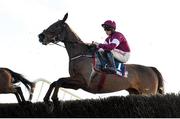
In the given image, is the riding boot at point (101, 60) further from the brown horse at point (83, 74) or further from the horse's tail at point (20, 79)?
the horse's tail at point (20, 79)

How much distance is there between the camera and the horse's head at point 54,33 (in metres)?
15.2

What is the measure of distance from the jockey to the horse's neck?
490 mm

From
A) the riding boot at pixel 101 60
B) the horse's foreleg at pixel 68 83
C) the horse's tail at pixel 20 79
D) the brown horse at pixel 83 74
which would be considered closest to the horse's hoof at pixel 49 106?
the brown horse at pixel 83 74

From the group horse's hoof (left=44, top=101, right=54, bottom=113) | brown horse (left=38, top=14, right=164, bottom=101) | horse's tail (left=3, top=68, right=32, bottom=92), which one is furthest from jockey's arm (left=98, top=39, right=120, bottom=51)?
horse's tail (left=3, top=68, right=32, bottom=92)

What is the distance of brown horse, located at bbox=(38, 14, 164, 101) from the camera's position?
48.4 ft

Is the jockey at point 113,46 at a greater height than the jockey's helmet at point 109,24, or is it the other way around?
the jockey's helmet at point 109,24

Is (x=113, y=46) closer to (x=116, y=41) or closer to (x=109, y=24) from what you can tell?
(x=116, y=41)

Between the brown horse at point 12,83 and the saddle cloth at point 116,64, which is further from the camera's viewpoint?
the brown horse at point 12,83

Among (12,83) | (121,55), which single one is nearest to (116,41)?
(121,55)

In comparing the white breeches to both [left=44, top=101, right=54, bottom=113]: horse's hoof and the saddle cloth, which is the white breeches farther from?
[left=44, top=101, right=54, bottom=113]: horse's hoof

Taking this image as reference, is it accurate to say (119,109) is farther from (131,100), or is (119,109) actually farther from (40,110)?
(40,110)

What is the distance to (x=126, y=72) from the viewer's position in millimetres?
15562

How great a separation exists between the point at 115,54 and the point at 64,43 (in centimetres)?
127

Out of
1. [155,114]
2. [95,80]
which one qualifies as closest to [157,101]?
[155,114]
